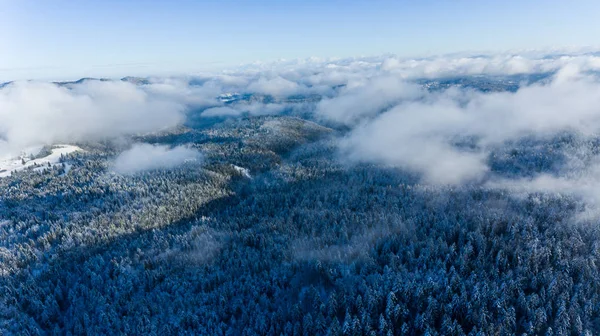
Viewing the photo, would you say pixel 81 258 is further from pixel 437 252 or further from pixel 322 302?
pixel 437 252

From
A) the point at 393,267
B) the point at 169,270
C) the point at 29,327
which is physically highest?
the point at 393,267

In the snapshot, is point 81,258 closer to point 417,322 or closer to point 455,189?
point 417,322

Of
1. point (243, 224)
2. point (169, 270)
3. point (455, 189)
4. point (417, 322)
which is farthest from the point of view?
point (455, 189)

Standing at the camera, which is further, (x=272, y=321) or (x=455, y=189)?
(x=455, y=189)

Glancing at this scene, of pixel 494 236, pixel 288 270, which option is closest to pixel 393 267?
pixel 288 270

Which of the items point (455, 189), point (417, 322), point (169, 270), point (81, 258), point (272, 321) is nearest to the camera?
point (417, 322)

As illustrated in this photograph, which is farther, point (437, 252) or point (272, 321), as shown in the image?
point (437, 252)

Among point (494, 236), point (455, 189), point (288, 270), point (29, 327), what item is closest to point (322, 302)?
point (288, 270)

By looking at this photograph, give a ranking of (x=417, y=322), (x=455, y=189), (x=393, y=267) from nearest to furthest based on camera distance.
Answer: (x=417, y=322) → (x=393, y=267) → (x=455, y=189)

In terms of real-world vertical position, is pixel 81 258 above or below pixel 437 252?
below
